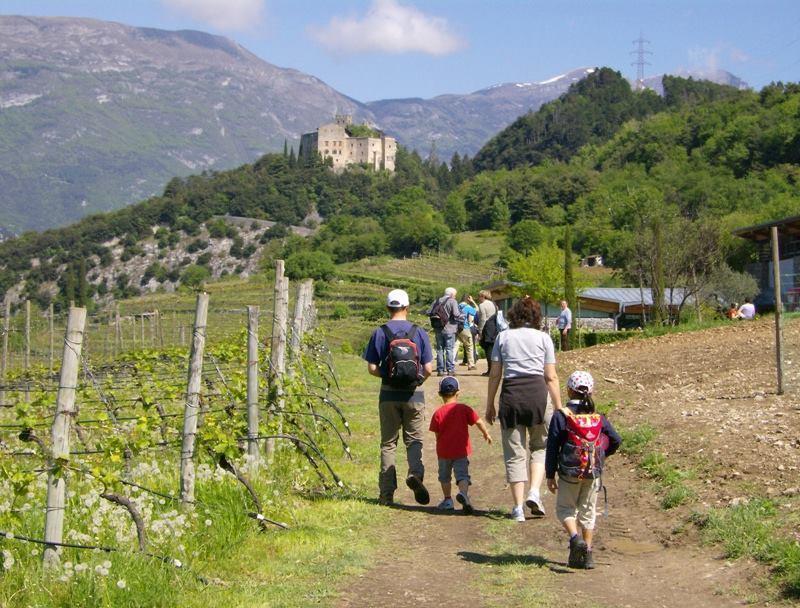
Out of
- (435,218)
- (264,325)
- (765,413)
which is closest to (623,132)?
(435,218)

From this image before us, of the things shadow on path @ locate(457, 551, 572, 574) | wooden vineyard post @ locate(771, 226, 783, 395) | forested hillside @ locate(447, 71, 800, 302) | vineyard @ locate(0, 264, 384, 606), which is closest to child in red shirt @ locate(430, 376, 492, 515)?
vineyard @ locate(0, 264, 384, 606)

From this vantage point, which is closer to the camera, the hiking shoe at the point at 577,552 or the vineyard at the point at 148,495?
the vineyard at the point at 148,495

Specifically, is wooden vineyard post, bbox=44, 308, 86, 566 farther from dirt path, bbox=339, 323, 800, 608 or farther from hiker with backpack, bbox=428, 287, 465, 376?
hiker with backpack, bbox=428, 287, 465, 376

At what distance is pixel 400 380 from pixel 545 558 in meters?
2.08

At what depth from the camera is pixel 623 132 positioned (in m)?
178

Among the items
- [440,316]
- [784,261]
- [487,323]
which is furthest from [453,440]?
[784,261]

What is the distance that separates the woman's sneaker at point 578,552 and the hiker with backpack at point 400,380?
7.24 feet

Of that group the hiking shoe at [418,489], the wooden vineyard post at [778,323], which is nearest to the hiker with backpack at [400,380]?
the hiking shoe at [418,489]

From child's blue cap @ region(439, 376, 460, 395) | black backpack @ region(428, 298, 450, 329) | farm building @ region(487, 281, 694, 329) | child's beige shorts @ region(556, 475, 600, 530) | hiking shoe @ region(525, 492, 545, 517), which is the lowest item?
hiking shoe @ region(525, 492, 545, 517)

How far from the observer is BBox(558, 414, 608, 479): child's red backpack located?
23.5 ft

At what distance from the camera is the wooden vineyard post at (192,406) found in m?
7.63

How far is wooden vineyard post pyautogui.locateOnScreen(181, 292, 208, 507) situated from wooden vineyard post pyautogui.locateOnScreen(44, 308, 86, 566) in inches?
54.4

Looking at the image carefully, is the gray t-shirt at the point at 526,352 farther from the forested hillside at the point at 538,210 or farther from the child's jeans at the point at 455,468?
the forested hillside at the point at 538,210

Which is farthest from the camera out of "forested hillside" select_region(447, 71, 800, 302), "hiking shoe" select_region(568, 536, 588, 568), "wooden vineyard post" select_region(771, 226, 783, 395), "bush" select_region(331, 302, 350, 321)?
"forested hillside" select_region(447, 71, 800, 302)
